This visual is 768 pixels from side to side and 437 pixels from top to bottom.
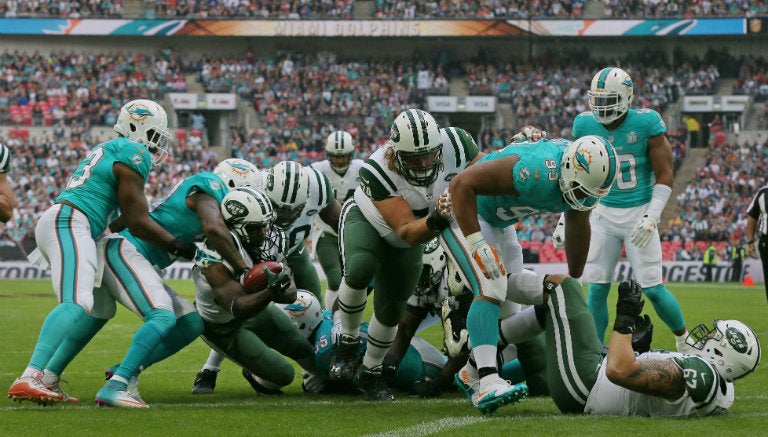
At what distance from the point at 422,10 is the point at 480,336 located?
1322 inches

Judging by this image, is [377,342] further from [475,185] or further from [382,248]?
[475,185]

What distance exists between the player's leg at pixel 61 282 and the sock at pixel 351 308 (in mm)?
1659

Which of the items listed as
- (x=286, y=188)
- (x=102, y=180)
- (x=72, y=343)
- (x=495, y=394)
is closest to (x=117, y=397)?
(x=72, y=343)

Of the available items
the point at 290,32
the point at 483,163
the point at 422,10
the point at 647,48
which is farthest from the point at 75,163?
the point at 483,163

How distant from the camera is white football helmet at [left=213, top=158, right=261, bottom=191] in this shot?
309 inches

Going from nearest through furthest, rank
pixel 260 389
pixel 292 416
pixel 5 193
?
pixel 292 416, pixel 5 193, pixel 260 389

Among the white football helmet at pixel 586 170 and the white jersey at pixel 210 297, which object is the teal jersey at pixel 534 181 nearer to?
the white football helmet at pixel 586 170

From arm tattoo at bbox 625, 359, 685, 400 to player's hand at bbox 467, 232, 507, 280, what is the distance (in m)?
0.98

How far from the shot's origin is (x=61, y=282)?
6305mm

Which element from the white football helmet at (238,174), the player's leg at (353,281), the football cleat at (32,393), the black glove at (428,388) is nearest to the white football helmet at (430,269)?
the player's leg at (353,281)

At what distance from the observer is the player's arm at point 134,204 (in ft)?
21.6

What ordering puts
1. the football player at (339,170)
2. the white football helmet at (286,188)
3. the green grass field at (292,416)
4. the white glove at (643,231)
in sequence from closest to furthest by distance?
the green grass field at (292,416), the white football helmet at (286,188), the white glove at (643,231), the football player at (339,170)

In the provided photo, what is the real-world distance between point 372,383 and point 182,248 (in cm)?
153

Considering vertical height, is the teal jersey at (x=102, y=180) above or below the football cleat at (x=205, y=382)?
above
